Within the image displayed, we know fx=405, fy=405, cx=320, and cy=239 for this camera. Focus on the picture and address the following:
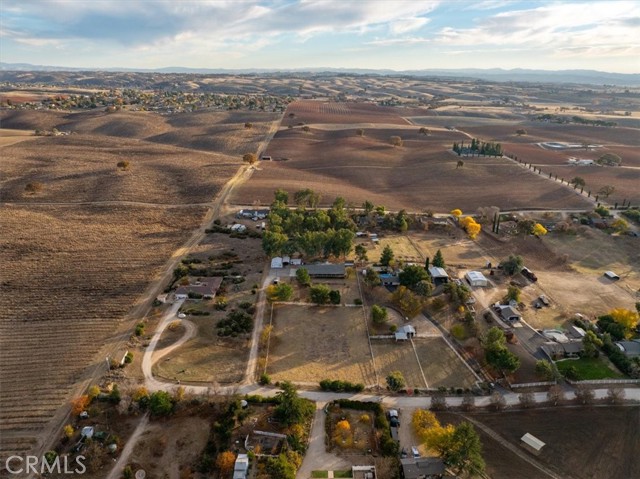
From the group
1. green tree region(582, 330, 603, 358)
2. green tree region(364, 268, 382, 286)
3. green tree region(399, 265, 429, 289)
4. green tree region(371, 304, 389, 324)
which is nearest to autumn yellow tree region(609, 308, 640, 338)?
green tree region(582, 330, 603, 358)

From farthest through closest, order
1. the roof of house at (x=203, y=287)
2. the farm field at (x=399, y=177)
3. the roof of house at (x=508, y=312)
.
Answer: the farm field at (x=399, y=177) → the roof of house at (x=203, y=287) → the roof of house at (x=508, y=312)

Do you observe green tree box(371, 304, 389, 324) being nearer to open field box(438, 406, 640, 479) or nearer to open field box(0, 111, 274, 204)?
open field box(438, 406, 640, 479)

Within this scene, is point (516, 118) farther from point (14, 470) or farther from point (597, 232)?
point (14, 470)

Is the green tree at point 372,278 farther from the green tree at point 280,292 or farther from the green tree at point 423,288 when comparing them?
the green tree at point 280,292

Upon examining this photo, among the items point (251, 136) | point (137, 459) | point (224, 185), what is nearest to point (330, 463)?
point (137, 459)

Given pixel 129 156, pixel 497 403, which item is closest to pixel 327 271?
pixel 497 403

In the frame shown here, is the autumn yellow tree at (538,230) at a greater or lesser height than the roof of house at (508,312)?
greater

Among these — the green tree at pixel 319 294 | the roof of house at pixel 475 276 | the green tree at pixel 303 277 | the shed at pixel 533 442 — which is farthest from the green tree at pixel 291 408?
the roof of house at pixel 475 276
